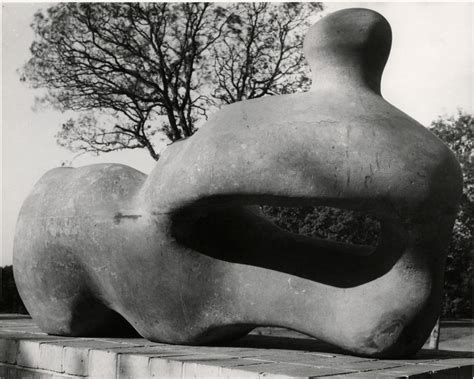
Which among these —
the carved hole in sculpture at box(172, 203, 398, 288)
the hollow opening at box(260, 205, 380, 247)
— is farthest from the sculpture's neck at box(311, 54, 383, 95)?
the hollow opening at box(260, 205, 380, 247)

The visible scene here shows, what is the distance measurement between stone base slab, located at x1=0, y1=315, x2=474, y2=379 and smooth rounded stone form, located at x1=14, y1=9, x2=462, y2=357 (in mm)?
210

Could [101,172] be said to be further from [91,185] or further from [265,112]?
[265,112]

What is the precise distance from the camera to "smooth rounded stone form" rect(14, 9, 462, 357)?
435 cm

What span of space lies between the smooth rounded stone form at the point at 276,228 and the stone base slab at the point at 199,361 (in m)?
0.21

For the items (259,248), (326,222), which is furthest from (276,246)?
(326,222)

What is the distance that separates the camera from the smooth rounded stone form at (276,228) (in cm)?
435

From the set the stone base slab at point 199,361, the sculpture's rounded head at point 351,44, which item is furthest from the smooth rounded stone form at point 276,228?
the stone base slab at point 199,361

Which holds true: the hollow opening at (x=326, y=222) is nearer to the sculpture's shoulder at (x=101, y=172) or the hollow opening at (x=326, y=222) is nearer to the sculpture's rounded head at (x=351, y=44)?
the sculpture's shoulder at (x=101, y=172)

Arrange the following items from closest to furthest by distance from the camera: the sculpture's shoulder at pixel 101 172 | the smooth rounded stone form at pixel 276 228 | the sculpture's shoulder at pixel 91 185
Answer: the smooth rounded stone form at pixel 276 228 < the sculpture's shoulder at pixel 91 185 < the sculpture's shoulder at pixel 101 172

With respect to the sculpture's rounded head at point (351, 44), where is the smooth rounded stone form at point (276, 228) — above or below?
below

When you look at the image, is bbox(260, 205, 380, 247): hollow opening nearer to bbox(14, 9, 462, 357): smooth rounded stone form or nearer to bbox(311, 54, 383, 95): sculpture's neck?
bbox(14, 9, 462, 357): smooth rounded stone form

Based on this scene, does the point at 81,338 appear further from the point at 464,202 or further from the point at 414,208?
the point at 464,202

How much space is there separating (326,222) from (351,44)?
27.4 feet

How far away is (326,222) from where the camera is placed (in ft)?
42.5
